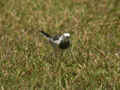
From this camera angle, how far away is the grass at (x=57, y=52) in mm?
4781

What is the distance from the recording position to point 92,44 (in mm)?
6617

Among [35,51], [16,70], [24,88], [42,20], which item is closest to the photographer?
[24,88]

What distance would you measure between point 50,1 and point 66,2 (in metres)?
0.47

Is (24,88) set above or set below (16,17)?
below

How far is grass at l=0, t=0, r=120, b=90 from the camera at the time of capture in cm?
478

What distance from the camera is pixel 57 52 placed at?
6.20 m

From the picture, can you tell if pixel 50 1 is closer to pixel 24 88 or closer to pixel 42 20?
pixel 42 20

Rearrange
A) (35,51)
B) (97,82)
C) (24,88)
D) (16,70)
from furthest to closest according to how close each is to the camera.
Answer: (35,51) → (16,70) → (97,82) → (24,88)

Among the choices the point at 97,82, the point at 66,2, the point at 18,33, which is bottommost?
the point at 97,82

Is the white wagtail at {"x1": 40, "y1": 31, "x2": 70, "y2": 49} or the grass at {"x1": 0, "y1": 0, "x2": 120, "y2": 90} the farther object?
the white wagtail at {"x1": 40, "y1": 31, "x2": 70, "y2": 49}

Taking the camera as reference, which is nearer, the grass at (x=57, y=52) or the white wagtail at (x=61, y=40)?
the grass at (x=57, y=52)

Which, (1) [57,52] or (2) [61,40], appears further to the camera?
(2) [61,40]

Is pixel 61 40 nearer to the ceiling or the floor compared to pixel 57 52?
nearer to the ceiling

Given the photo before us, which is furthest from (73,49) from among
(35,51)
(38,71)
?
(38,71)
